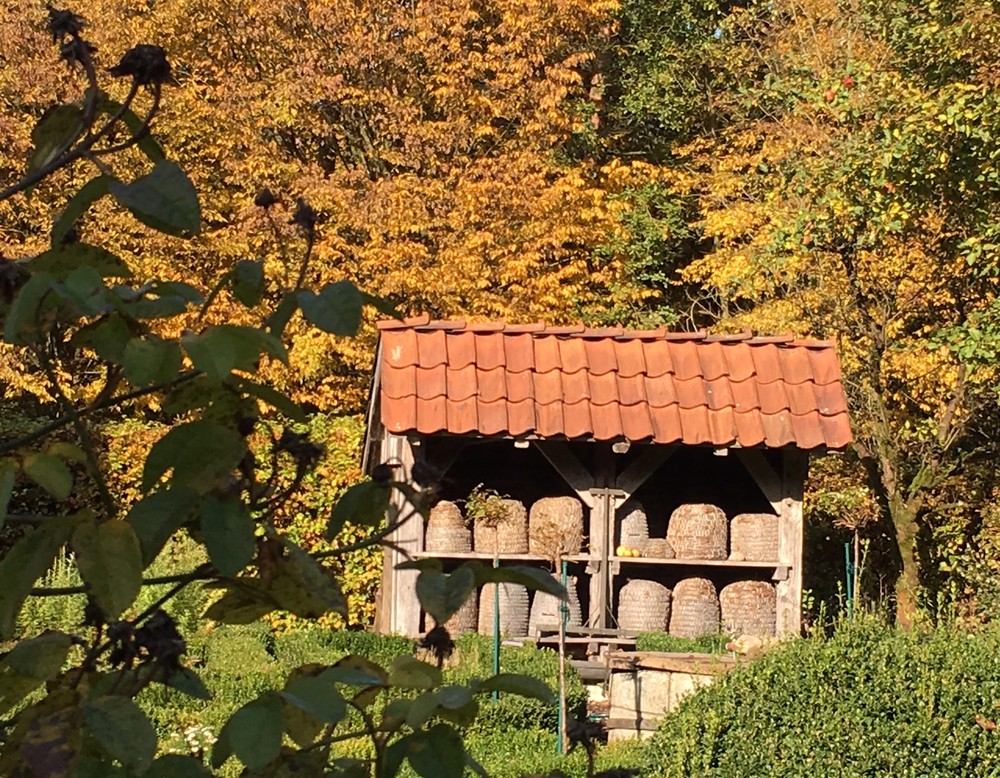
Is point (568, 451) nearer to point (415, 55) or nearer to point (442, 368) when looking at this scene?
point (442, 368)

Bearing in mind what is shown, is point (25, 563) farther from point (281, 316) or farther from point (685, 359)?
point (685, 359)

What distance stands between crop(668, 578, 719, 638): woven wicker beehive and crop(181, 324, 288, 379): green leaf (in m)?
9.60

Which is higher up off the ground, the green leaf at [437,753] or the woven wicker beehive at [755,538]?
the green leaf at [437,753]

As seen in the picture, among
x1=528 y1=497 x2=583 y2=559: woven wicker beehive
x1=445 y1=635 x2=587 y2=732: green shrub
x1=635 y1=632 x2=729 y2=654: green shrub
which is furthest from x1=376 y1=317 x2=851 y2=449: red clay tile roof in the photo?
x1=445 y1=635 x2=587 y2=732: green shrub

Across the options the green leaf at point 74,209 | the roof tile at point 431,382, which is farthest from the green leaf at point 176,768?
the roof tile at point 431,382

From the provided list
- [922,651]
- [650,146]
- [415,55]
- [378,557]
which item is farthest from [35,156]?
[650,146]

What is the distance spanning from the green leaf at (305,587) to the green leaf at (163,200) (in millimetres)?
240

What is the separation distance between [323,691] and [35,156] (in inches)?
19.6

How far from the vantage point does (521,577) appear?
0.94 metres

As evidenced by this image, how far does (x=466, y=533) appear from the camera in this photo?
10.5 metres

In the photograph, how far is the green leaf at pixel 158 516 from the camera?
0.90 meters

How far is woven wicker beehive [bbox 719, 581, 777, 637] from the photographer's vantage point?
10.3m

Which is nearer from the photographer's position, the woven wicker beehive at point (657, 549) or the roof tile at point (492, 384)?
the roof tile at point (492, 384)

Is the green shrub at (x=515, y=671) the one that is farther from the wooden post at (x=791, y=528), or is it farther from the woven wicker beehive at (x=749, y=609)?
the wooden post at (x=791, y=528)
